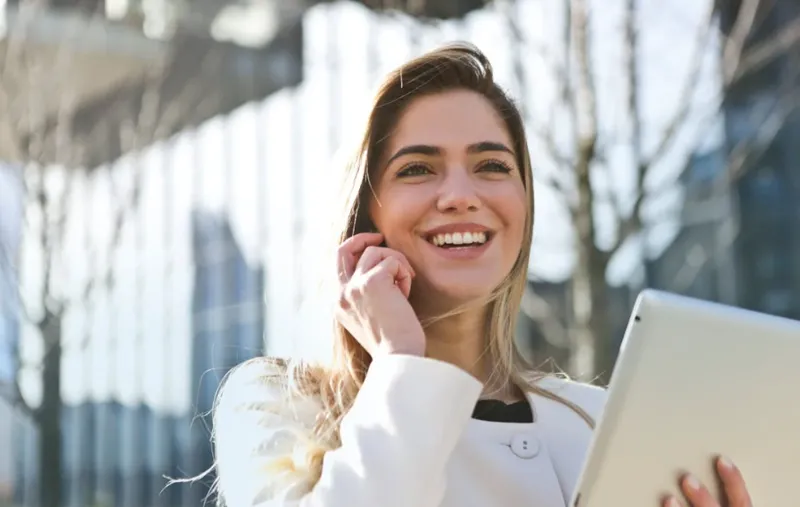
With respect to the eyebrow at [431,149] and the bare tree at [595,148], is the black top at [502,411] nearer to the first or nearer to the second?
the eyebrow at [431,149]

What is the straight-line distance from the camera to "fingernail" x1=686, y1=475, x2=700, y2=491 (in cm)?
129

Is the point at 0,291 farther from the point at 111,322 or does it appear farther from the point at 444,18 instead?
the point at 444,18

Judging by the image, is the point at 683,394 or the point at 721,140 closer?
the point at 683,394

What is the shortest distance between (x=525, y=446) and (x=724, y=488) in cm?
38

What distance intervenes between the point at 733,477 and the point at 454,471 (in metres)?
0.43

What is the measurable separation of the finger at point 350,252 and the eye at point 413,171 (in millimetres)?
104

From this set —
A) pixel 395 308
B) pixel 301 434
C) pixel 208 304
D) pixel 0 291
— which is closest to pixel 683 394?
pixel 395 308

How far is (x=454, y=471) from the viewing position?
1571mm

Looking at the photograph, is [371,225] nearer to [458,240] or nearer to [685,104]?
[458,240]

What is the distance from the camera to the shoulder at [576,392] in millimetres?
1840

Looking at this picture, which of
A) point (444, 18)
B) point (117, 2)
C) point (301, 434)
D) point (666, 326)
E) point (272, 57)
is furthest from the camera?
point (272, 57)

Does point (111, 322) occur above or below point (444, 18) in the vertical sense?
below

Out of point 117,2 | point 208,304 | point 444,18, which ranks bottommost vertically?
point 208,304

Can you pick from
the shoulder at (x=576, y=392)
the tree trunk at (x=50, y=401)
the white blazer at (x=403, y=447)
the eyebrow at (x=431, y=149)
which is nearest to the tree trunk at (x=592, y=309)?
the shoulder at (x=576, y=392)
